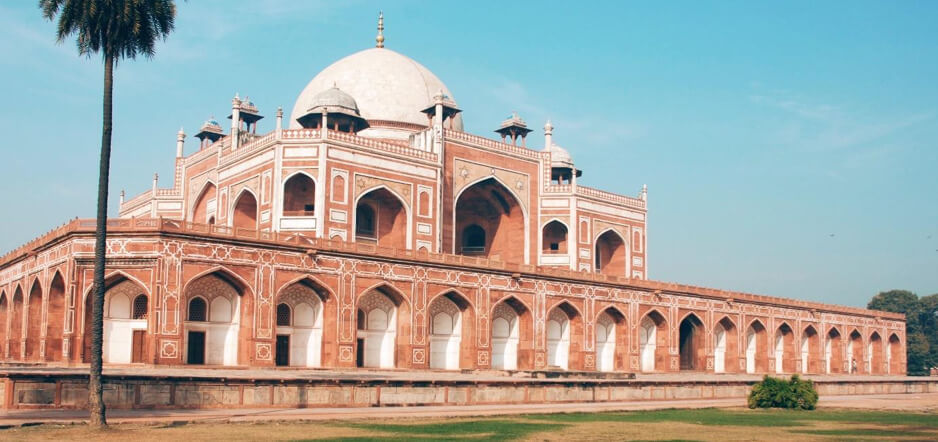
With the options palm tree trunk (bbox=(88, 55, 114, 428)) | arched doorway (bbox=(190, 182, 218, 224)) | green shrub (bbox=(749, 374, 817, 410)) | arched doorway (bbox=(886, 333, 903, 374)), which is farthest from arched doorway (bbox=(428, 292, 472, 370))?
arched doorway (bbox=(886, 333, 903, 374))

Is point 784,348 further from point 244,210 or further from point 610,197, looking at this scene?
point 244,210

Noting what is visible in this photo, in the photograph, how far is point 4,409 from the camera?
17.5 metres

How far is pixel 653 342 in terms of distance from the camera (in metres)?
42.0

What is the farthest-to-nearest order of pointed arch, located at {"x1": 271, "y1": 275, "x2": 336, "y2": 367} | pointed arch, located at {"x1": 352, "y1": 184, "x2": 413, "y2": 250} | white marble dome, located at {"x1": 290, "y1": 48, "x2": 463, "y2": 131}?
white marble dome, located at {"x1": 290, "y1": 48, "x2": 463, "y2": 131} < pointed arch, located at {"x1": 352, "y1": 184, "x2": 413, "y2": 250} < pointed arch, located at {"x1": 271, "y1": 275, "x2": 336, "y2": 367}

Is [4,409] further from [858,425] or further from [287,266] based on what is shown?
[858,425]

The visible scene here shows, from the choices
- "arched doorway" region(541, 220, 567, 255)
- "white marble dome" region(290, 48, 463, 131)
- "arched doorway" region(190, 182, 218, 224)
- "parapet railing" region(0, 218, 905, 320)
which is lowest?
"parapet railing" region(0, 218, 905, 320)

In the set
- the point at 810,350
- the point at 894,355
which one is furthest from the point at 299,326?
the point at 894,355

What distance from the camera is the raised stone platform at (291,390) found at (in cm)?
1792

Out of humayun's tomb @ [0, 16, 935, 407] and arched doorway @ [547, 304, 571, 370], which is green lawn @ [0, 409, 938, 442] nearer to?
humayun's tomb @ [0, 16, 935, 407]

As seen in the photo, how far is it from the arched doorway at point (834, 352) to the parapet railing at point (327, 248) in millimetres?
8834

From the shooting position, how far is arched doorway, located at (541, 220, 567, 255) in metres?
44.9

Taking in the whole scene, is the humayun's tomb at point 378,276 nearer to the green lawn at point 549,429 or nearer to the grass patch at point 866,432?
the green lawn at point 549,429

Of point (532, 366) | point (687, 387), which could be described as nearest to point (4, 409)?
point (687, 387)

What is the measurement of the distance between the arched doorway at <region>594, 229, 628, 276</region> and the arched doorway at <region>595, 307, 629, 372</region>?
6933 mm
